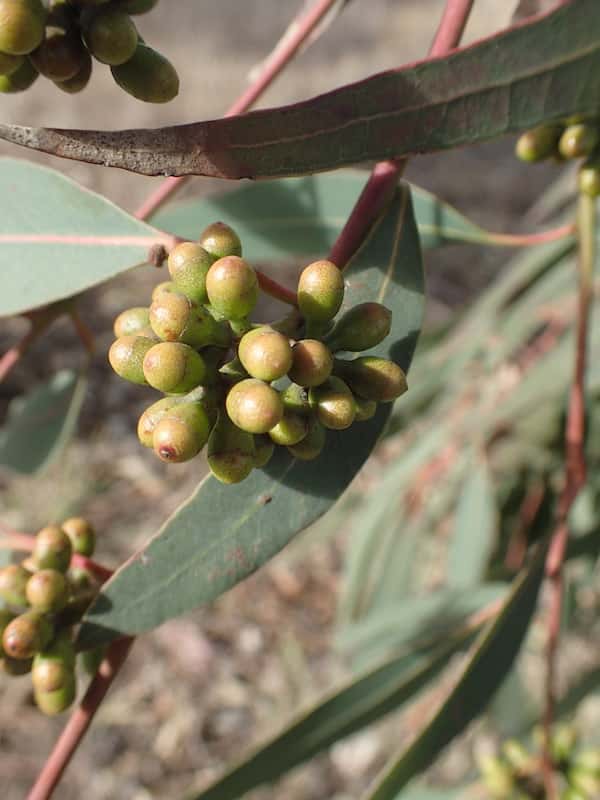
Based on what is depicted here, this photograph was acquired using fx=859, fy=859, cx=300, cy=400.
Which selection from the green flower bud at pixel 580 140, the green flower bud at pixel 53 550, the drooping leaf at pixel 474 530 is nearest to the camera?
the green flower bud at pixel 53 550

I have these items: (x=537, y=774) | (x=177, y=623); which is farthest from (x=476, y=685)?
(x=177, y=623)

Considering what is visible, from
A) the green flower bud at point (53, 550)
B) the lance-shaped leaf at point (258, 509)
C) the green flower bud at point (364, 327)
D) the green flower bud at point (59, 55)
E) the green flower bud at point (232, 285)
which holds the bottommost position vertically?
the green flower bud at point (53, 550)

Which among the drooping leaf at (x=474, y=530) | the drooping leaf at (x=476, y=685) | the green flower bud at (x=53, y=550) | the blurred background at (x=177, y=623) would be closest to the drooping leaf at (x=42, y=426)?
the blurred background at (x=177, y=623)

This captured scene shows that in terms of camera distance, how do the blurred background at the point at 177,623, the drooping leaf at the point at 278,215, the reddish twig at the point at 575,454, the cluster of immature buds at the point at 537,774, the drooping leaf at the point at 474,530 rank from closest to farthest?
the reddish twig at the point at 575,454
the drooping leaf at the point at 278,215
the cluster of immature buds at the point at 537,774
the drooping leaf at the point at 474,530
the blurred background at the point at 177,623

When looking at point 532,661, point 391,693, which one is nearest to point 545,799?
point 391,693

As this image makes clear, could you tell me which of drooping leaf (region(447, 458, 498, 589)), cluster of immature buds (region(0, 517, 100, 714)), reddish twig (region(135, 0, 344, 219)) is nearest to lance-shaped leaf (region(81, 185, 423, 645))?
cluster of immature buds (region(0, 517, 100, 714))

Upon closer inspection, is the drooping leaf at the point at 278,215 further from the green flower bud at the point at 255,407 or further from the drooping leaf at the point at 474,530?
the drooping leaf at the point at 474,530

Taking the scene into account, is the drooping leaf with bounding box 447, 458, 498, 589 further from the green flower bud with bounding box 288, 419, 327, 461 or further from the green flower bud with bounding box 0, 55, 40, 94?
the green flower bud with bounding box 0, 55, 40, 94

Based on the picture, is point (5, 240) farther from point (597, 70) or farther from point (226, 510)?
point (597, 70)
